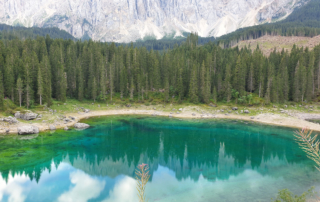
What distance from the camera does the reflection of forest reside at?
28.3m

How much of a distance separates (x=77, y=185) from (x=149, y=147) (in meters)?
16.1

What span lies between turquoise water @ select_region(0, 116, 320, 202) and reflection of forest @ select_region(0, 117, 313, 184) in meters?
0.11

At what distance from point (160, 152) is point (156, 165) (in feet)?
17.8

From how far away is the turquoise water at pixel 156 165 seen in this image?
22047 mm

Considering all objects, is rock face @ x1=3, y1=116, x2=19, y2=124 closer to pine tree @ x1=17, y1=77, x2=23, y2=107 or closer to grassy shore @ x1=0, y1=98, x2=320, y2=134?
grassy shore @ x1=0, y1=98, x2=320, y2=134

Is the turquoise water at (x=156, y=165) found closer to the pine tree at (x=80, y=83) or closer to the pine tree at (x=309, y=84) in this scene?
the pine tree at (x=80, y=83)

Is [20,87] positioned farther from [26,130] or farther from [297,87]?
[297,87]

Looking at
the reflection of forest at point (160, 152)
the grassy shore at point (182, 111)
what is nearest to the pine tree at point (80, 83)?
the grassy shore at point (182, 111)

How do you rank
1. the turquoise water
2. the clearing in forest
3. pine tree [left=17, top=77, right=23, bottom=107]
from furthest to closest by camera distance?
1. the clearing in forest
2. pine tree [left=17, top=77, right=23, bottom=107]
3. the turquoise water

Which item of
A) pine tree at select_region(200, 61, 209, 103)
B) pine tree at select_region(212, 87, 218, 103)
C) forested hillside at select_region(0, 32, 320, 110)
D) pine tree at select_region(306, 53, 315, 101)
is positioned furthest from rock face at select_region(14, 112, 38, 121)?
pine tree at select_region(306, 53, 315, 101)

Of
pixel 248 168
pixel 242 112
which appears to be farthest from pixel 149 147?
pixel 242 112

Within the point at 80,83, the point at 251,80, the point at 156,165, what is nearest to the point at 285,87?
the point at 251,80

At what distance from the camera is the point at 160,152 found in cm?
3553

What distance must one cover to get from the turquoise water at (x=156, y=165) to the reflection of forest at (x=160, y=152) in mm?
108
